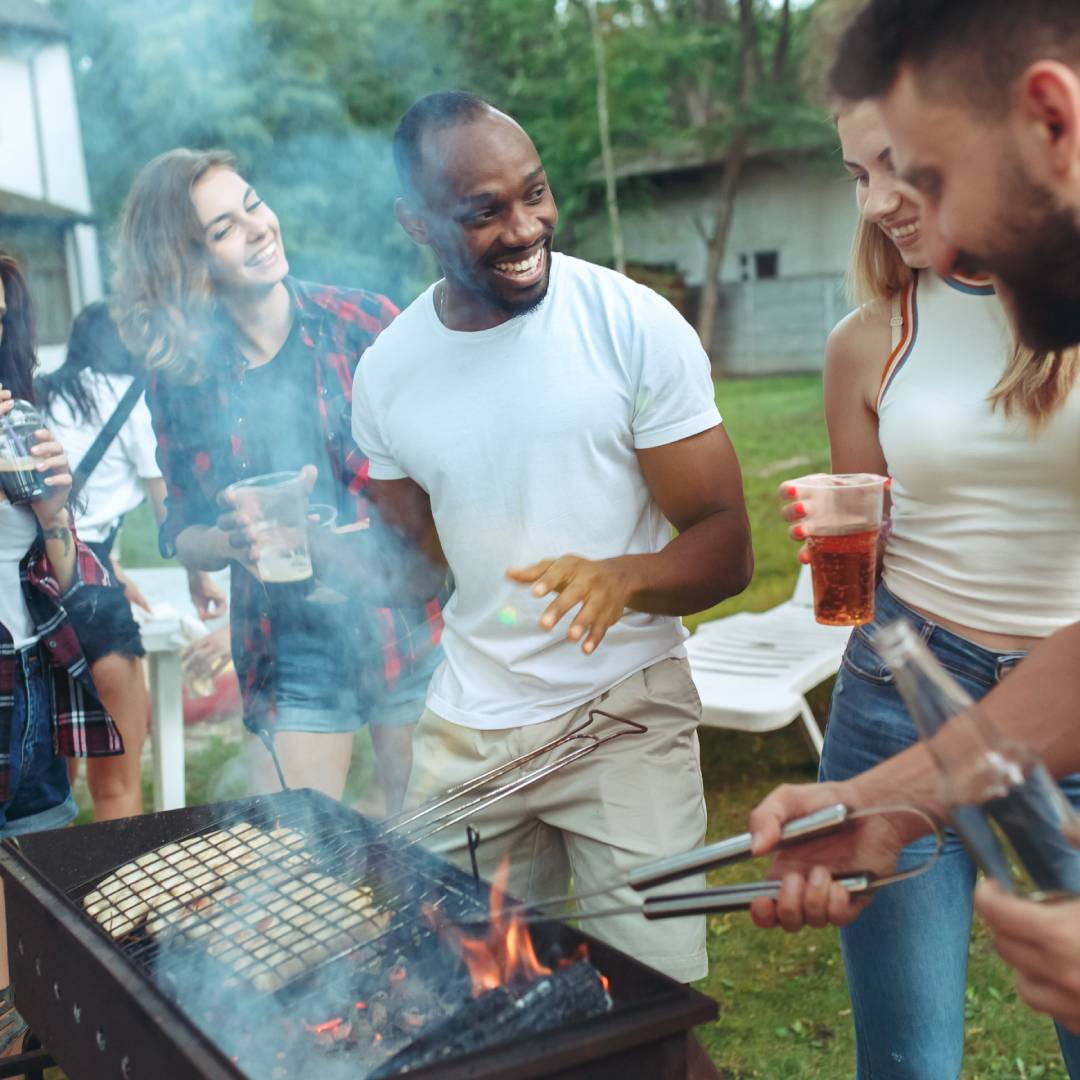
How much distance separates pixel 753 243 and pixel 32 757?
1969cm

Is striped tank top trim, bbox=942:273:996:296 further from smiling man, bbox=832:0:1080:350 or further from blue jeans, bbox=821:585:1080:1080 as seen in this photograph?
smiling man, bbox=832:0:1080:350

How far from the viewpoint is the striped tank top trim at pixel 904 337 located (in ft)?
7.34

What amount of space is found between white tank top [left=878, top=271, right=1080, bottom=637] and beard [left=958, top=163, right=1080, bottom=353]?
0.67 metres

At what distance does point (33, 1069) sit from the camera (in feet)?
7.37

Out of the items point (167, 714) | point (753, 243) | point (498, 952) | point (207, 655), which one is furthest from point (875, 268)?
point (753, 243)

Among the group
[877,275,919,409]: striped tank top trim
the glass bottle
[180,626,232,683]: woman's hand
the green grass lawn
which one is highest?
Result: [877,275,919,409]: striped tank top trim

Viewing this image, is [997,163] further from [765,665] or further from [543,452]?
[765,665]

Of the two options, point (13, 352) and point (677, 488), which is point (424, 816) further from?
point (13, 352)

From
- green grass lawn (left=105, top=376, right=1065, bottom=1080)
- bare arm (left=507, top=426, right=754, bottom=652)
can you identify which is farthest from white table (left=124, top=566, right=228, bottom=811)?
bare arm (left=507, top=426, right=754, bottom=652)

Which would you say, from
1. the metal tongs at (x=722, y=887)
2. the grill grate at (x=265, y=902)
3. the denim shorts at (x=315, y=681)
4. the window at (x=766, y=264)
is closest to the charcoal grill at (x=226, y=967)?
the grill grate at (x=265, y=902)

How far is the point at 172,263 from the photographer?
3393 millimetres

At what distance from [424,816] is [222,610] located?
8.52ft

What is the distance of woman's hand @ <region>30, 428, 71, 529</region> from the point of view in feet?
10.7

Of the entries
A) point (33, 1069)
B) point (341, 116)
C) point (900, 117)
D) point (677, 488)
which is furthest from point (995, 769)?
point (341, 116)
